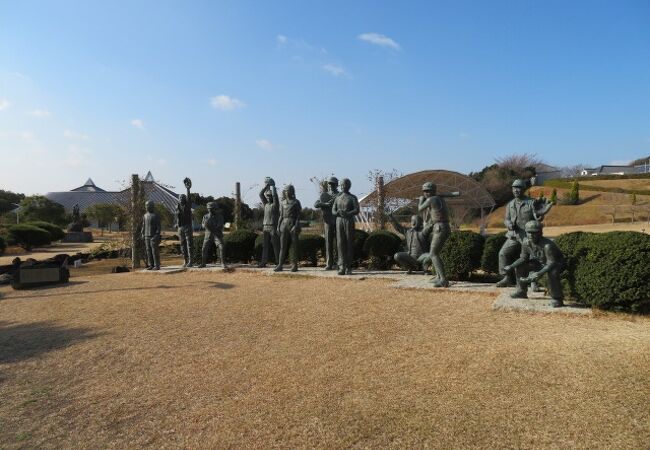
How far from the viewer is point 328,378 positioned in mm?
4078

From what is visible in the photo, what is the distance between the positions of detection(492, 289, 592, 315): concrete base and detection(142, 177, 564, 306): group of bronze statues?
154 mm

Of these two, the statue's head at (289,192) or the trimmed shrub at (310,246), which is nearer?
the statue's head at (289,192)

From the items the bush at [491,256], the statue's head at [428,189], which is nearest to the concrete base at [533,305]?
the bush at [491,256]

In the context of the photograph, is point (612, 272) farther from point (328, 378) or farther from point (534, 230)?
point (328, 378)

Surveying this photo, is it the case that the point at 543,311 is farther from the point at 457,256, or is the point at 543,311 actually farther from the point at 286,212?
the point at 286,212

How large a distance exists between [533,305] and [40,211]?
1603 inches

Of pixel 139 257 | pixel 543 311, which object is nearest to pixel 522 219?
pixel 543 311

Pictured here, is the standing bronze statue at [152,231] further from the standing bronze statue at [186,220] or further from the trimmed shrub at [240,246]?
the trimmed shrub at [240,246]

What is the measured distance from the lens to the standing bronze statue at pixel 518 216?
7.28m

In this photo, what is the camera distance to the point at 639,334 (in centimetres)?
493

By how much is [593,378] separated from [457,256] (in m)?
5.76

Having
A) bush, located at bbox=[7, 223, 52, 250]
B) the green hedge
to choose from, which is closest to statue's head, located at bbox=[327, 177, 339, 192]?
the green hedge

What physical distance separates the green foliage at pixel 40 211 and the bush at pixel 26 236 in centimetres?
1212

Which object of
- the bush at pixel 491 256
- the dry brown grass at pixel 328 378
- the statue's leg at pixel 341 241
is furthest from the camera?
the statue's leg at pixel 341 241
